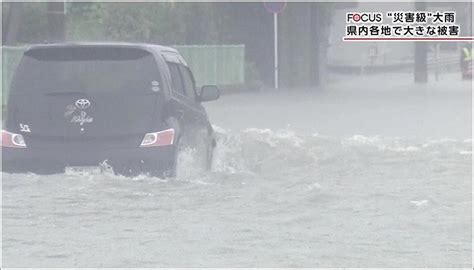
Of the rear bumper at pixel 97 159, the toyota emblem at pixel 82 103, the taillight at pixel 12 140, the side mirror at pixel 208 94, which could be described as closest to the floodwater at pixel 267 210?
the rear bumper at pixel 97 159

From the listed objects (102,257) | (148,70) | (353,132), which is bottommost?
(353,132)

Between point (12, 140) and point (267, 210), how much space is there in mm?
2672

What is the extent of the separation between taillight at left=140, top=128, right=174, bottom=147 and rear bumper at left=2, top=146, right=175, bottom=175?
0.04 m

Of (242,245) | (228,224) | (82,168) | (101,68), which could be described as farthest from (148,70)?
(242,245)

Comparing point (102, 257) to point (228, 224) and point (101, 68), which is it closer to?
point (228, 224)

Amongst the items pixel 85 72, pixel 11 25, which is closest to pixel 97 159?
pixel 85 72

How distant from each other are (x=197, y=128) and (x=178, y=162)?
1.05 m

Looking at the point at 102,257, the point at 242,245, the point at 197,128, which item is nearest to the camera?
the point at 102,257

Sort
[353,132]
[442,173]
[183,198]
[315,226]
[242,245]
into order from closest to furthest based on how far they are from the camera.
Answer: [242,245] < [315,226] < [183,198] < [442,173] < [353,132]

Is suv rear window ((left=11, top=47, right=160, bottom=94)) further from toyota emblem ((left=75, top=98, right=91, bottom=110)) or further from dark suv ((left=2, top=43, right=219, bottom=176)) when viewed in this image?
toyota emblem ((left=75, top=98, right=91, bottom=110))

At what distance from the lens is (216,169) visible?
13.3m

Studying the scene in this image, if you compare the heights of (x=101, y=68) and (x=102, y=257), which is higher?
Answer: (x=101, y=68)

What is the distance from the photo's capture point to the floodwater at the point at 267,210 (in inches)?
330

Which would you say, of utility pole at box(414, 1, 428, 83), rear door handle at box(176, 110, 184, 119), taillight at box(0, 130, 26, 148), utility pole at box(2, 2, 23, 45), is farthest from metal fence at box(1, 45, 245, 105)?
taillight at box(0, 130, 26, 148)
